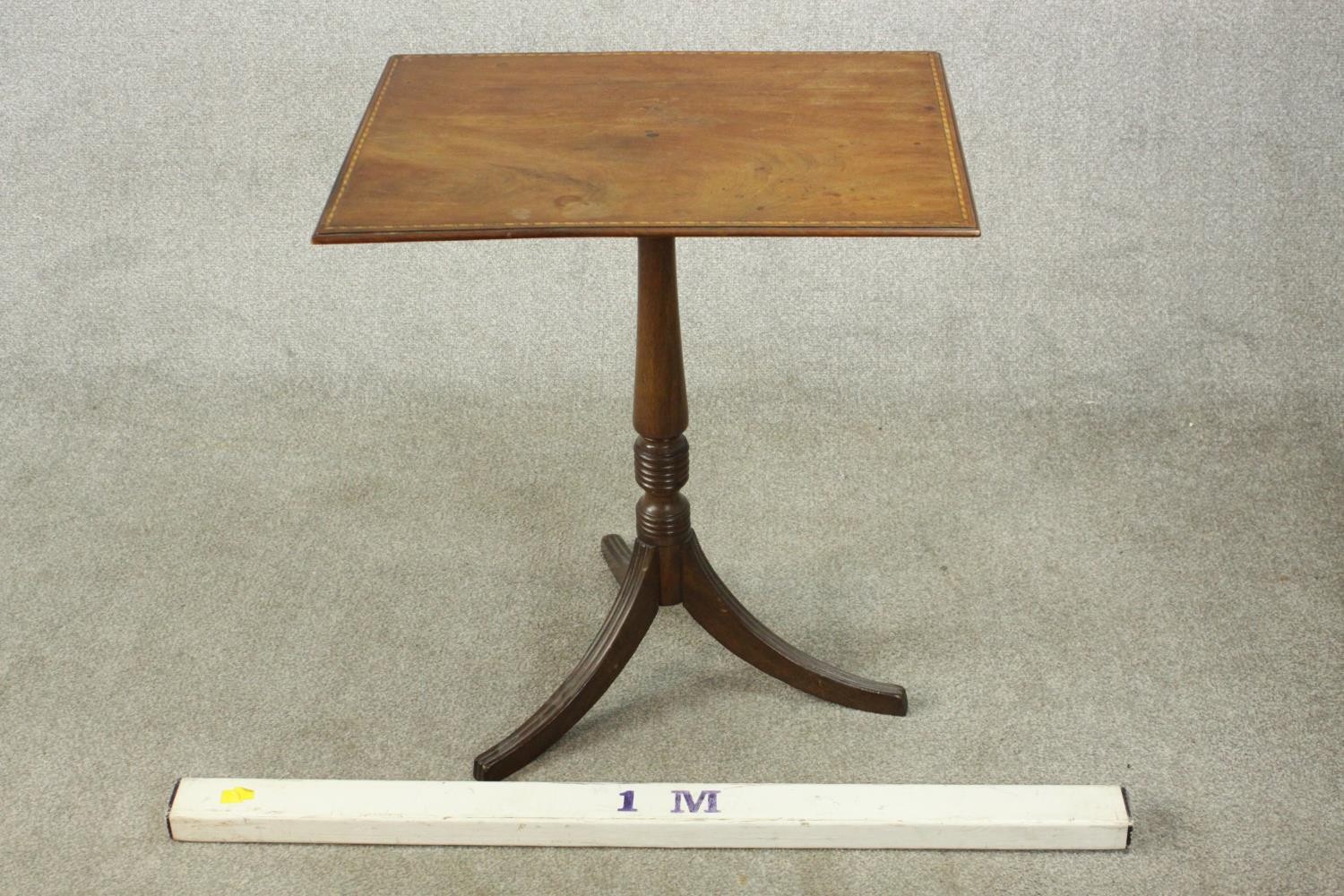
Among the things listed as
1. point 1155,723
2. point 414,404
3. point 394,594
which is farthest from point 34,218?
point 1155,723

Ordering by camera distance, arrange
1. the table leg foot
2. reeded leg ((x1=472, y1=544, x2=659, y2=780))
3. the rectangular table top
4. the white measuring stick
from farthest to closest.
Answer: the table leg foot, reeded leg ((x1=472, y1=544, x2=659, y2=780)), the white measuring stick, the rectangular table top

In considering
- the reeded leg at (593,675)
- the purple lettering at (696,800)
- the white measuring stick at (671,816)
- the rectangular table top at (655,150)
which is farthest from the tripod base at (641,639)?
the rectangular table top at (655,150)

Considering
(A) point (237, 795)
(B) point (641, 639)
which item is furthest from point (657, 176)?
(A) point (237, 795)

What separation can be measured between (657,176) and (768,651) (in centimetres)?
84

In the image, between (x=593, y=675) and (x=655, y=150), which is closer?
(x=655, y=150)

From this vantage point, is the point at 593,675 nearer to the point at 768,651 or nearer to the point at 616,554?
the point at 768,651

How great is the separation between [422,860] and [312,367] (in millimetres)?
1331

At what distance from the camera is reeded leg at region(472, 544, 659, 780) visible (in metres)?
2.21

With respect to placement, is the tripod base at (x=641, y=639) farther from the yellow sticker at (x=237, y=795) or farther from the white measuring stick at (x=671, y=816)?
the yellow sticker at (x=237, y=795)

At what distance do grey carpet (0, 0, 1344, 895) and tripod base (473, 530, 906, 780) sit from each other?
58mm

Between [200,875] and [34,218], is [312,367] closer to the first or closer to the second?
[34,218]

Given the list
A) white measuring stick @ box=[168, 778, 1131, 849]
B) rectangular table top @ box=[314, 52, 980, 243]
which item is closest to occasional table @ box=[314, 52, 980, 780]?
rectangular table top @ box=[314, 52, 980, 243]

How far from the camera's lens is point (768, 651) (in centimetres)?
229

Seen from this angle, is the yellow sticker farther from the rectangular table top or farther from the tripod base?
the rectangular table top
